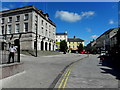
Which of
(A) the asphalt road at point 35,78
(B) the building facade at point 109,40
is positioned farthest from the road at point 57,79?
(B) the building facade at point 109,40

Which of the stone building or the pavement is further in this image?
the stone building

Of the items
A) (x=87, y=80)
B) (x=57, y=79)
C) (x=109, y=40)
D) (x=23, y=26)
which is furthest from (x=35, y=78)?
(x=109, y=40)

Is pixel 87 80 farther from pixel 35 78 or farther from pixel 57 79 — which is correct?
pixel 35 78

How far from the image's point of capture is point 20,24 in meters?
34.2

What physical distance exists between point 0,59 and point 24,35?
27013mm

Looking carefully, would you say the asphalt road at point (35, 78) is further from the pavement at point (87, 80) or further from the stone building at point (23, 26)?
the stone building at point (23, 26)

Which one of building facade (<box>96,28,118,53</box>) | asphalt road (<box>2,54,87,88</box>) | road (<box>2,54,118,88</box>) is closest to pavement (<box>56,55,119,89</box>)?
road (<box>2,54,118,88</box>)

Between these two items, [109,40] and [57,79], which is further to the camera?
[109,40]

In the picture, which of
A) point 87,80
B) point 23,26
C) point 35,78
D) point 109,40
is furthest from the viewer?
point 109,40

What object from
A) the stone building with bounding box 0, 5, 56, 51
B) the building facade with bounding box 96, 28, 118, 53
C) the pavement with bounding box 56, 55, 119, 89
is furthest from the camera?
the building facade with bounding box 96, 28, 118, 53

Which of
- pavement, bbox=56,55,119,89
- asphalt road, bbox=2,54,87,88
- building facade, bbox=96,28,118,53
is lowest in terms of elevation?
pavement, bbox=56,55,119,89

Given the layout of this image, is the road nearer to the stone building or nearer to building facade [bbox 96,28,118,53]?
the stone building

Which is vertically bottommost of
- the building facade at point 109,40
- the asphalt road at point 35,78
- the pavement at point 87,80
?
the pavement at point 87,80

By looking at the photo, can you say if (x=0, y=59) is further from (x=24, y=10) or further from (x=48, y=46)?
(x=48, y=46)
